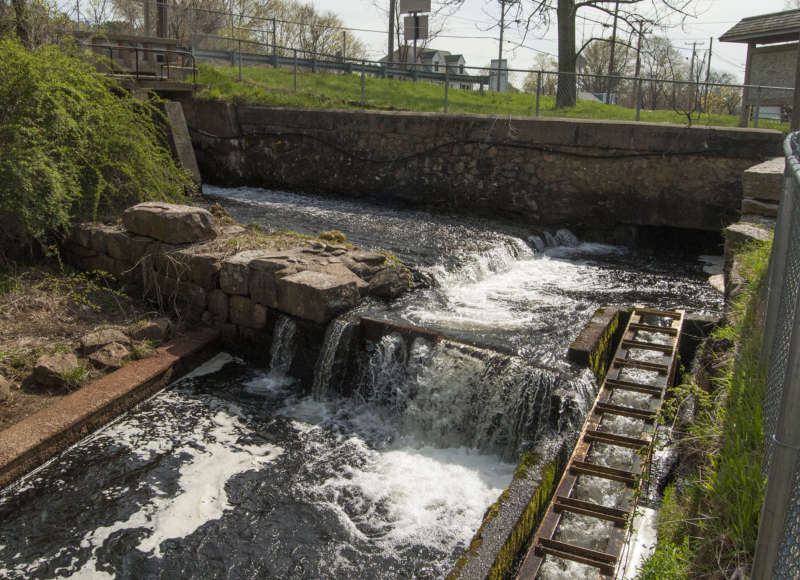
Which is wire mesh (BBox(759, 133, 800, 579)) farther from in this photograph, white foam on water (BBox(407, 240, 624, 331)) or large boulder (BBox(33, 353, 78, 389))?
large boulder (BBox(33, 353, 78, 389))

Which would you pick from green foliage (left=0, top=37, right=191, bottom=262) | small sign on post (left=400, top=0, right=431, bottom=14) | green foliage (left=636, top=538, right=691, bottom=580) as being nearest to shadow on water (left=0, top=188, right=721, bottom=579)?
green foliage (left=636, top=538, right=691, bottom=580)

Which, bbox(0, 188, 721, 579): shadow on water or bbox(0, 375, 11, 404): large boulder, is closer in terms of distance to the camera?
bbox(0, 188, 721, 579): shadow on water

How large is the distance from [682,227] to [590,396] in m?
6.90

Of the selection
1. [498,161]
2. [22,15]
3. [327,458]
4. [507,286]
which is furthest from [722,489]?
[22,15]

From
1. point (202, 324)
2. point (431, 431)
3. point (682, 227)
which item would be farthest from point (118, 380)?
point (682, 227)

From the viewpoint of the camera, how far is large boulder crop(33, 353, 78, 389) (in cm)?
608

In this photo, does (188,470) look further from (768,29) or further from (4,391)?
(768,29)

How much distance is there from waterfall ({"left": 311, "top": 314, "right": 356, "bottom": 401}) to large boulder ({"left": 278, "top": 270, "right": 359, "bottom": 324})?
0.75 ft

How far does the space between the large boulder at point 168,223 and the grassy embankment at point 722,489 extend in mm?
5739

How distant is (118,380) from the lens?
6340 mm

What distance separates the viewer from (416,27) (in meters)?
20.7

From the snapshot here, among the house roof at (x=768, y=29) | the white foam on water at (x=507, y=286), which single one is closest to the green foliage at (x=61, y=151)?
the white foam on water at (x=507, y=286)

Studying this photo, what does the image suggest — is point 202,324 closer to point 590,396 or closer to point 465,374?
point 465,374

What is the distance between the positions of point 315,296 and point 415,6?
15.6 m
